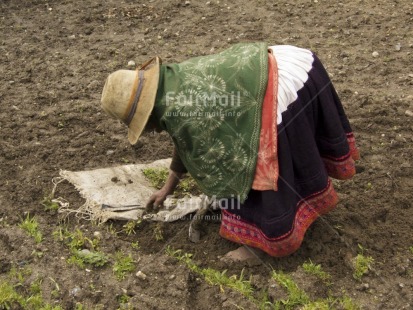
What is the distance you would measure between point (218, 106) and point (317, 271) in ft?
3.65

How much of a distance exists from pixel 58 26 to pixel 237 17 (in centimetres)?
190

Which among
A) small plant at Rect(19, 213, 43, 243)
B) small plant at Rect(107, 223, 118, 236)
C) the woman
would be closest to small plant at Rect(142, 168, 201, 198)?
small plant at Rect(107, 223, 118, 236)

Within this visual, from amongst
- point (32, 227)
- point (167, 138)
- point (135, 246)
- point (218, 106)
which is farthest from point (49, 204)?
point (218, 106)

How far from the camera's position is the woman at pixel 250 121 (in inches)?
123

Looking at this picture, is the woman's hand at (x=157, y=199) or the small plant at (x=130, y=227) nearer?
the woman's hand at (x=157, y=199)

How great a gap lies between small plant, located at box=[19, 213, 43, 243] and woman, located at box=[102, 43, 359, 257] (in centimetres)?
96

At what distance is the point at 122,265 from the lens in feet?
11.6

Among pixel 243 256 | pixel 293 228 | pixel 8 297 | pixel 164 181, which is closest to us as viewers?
pixel 8 297

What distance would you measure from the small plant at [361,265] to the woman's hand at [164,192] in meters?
1.13

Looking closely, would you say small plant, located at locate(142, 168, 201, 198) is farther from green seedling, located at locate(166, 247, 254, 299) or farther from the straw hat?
the straw hat

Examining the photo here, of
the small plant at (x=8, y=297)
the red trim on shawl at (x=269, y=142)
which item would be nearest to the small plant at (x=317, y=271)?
the red trim on shawl at (x=269, y=142)

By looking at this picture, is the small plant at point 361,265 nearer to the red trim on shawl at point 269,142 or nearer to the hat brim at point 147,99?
the red trim on shawl at point 269,142

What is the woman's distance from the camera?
123 inches

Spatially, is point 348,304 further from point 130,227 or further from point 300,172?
point 130,227
